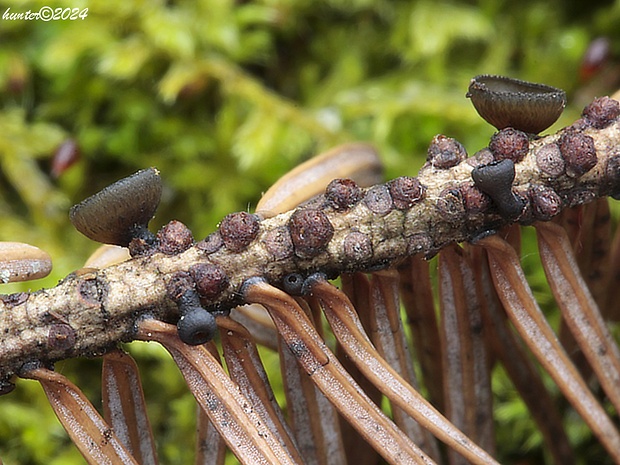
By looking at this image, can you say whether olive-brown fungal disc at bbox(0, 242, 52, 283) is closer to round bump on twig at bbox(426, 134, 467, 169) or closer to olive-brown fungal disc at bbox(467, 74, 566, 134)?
round bump on twig at bbox(426, 134, 467, 169)

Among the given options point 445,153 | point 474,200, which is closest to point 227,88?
point 445,153

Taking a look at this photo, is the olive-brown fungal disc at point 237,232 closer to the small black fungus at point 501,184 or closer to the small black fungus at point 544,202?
the small black fungus at point 501,184

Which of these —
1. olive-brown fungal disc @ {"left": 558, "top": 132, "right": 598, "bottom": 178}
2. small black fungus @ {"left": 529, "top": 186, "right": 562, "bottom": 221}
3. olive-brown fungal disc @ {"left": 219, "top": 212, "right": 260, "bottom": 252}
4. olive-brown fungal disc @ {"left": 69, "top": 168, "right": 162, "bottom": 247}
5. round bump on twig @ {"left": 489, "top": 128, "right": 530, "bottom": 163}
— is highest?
olive-brown fungal disc @ {"left": 69, "top": 168, "right": 162, "bottom": 247}

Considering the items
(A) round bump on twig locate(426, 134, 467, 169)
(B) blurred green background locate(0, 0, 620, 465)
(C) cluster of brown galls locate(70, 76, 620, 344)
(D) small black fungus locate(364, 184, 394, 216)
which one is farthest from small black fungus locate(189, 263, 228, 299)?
(B) blurred green background locate(0, 0, 620, 465)

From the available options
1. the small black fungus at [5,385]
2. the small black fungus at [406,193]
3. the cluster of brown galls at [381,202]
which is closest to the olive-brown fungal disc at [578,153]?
the cluster of brown galls at [381,202]

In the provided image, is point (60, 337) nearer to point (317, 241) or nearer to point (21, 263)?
point (21, 263)

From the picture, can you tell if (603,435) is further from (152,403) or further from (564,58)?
(564,58)

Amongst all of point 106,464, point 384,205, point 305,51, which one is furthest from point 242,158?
point 106,464
